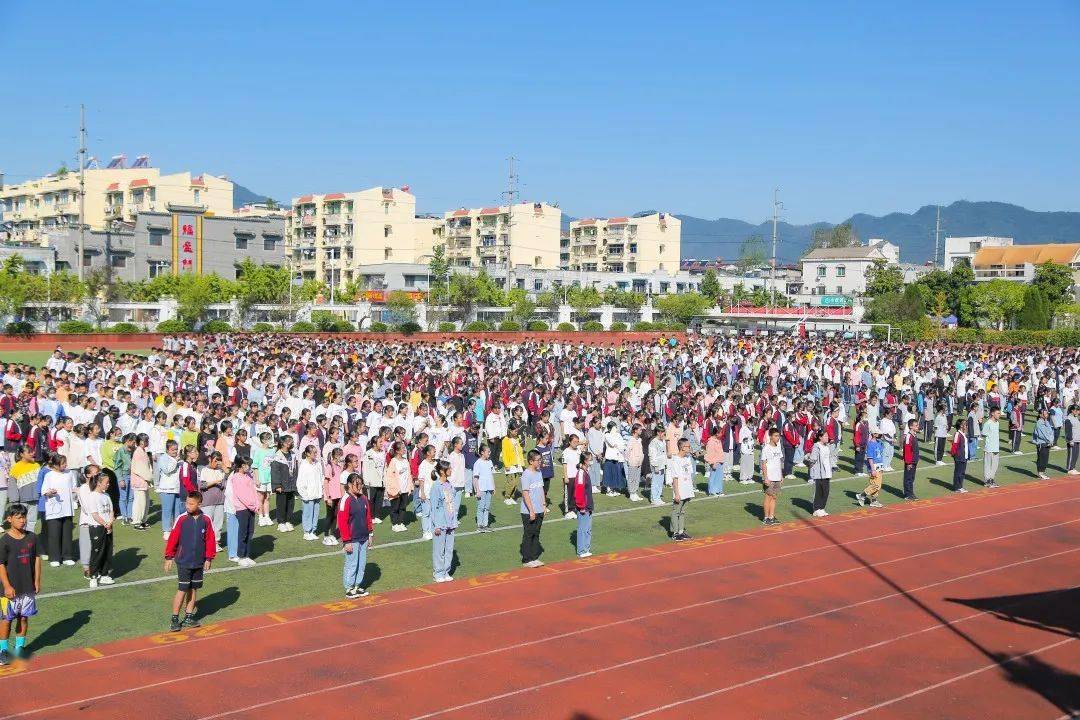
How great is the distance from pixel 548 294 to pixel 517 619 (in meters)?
62.2

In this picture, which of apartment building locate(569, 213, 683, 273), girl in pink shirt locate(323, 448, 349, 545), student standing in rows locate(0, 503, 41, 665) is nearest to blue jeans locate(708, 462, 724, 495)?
girl in pink shirt locate(323, 448, 349, 545)

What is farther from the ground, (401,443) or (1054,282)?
(1054,282)

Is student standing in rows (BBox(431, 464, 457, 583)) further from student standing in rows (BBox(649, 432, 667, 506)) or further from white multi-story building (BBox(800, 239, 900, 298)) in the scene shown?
white multi-story building (BBox(800, 239, 900, 298))

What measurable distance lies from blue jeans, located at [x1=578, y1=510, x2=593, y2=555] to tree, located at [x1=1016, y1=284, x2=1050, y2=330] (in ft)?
184

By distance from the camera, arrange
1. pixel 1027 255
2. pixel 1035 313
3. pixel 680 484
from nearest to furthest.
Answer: pixel 680 484 → pixel 1035 313 → pixel 1027 255

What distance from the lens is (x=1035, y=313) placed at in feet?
200

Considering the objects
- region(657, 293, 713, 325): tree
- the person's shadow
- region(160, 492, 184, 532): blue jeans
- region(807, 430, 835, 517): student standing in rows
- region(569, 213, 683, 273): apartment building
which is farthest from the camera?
region(569, 213, 683, 273): apartment building

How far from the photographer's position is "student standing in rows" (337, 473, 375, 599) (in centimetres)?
1102

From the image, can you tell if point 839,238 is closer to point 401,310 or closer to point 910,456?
point 401,310

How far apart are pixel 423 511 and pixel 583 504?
2.41 meters

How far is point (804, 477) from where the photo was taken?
2017 centimetres

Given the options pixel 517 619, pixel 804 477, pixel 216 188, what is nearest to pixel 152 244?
pixel 216 188

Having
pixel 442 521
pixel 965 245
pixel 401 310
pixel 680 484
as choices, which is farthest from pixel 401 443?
pixel 965 245

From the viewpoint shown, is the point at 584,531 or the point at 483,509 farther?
the point at 483,509
